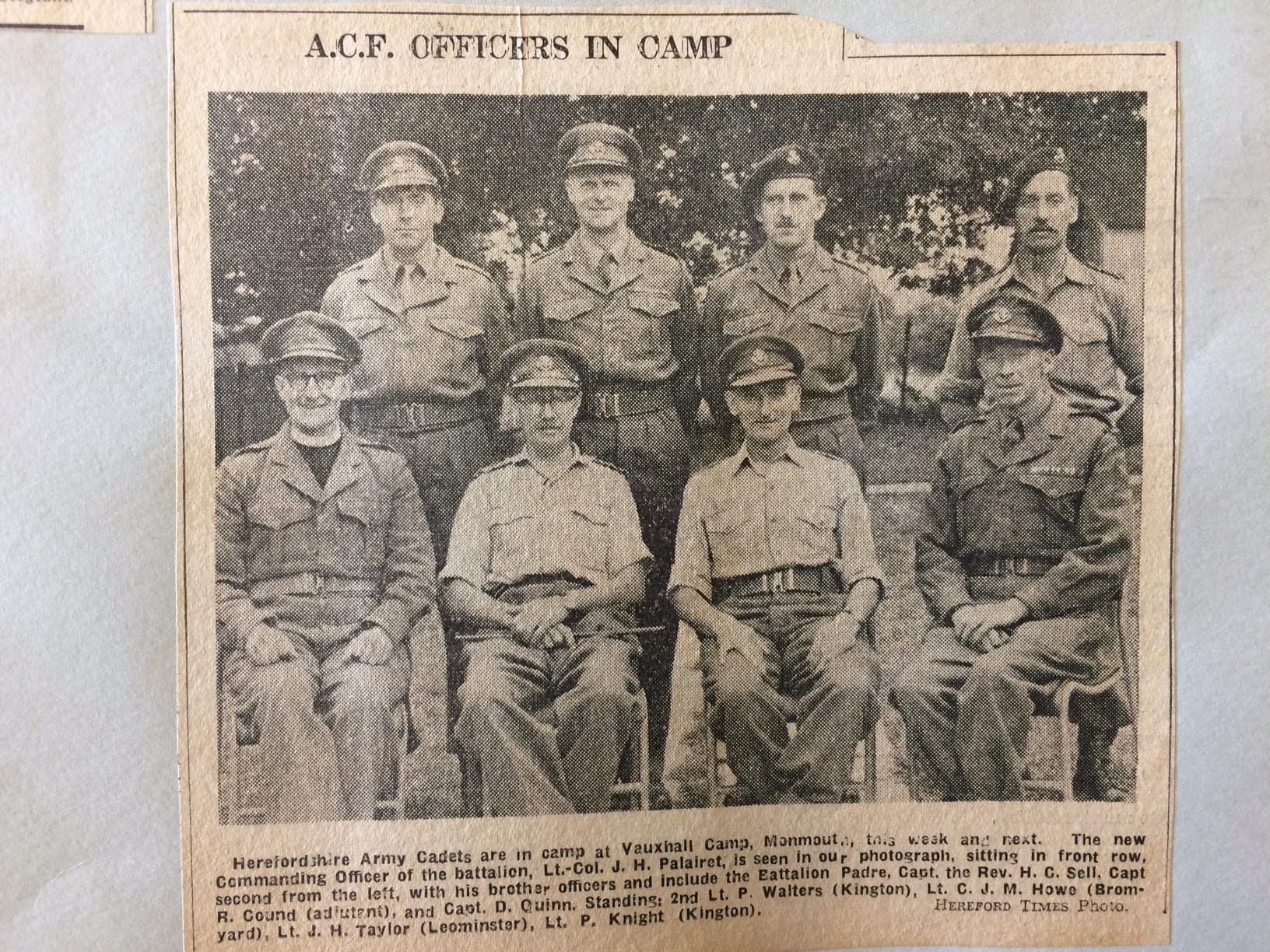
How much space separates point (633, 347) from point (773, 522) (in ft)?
0.51

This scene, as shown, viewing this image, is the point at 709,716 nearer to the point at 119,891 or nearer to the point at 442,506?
the point at 442,506

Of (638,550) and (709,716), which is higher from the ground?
(638,550)

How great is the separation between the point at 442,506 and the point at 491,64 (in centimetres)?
31

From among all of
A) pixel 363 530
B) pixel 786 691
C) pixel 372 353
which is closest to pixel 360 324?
pixel 372 353

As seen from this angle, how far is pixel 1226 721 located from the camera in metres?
0.66

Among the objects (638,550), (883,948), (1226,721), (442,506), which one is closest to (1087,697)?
(1226,721)

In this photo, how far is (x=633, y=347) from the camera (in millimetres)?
647

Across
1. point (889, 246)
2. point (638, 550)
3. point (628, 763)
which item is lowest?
point (628, 763)

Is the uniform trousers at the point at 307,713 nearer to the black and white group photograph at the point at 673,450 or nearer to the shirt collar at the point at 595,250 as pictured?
the black and white group photograph at the point at 673,450

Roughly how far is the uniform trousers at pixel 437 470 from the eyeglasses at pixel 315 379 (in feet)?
0.13

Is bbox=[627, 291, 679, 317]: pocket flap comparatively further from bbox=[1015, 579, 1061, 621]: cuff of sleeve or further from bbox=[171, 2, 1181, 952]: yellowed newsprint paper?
bbox=[1015, 579, 1061, 621]: cuff of sleeve

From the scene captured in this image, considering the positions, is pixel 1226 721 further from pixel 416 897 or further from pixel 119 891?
pixel 119 891

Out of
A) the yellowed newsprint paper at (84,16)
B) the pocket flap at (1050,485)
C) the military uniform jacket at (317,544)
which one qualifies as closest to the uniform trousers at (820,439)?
the pocket flap at (1050,485)

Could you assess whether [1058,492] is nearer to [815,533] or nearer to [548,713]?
[815,533]
